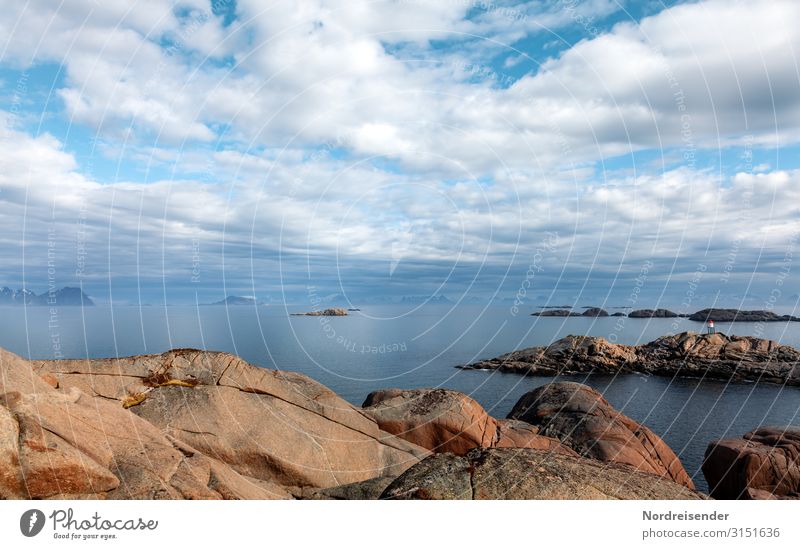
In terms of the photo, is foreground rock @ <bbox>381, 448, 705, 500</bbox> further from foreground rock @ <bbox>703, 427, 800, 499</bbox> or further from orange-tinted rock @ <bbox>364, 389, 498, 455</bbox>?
foreground rock @ <bbox>703, 427, 800, 499</bbox>

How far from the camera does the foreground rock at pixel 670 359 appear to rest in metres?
118

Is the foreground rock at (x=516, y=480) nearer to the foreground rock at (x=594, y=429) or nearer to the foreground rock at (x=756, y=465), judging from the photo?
the foreground rock at (x=594, y=429)

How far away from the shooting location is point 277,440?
19797 mm

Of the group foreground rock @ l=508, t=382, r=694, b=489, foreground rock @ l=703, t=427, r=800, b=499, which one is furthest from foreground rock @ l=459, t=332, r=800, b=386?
foreground rock @ l=703, t=427, r=800, b=499

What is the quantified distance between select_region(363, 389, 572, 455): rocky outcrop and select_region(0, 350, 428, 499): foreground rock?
1897 millimetres

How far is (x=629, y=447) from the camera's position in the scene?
30.7m

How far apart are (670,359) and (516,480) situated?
133000 millimetres

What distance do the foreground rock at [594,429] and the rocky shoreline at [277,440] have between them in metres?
0.11

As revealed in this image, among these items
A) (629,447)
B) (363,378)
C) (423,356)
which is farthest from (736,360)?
(629,447)

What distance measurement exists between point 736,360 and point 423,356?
73.8 meters

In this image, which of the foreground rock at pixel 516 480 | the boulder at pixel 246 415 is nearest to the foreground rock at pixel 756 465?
the boulder at pixel 246 415

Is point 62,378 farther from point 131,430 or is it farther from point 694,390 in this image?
point 694,390

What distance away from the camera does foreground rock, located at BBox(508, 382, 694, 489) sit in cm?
3025

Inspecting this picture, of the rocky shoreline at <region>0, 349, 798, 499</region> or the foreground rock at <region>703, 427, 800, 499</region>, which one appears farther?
the foreground rock at <region>703, 427, 800, 499</region>
